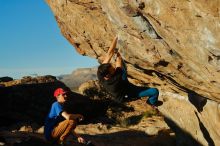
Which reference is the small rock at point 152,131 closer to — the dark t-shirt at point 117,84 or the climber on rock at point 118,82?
the climber on rock at point 118,82

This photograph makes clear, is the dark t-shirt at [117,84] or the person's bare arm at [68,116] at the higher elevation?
the dark t-shirt at [117,84]

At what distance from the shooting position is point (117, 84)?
30.5 feet

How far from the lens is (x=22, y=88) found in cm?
2438

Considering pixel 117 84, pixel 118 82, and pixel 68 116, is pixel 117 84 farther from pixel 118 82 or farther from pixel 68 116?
pixel 68 116

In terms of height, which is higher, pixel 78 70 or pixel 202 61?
pixel 202 61

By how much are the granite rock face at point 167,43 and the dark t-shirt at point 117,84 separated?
51.3 inches

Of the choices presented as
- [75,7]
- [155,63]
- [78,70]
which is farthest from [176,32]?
[78,70]

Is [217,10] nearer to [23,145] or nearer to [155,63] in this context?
[155,63]

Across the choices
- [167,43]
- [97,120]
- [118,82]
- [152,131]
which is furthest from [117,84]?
[97,120]

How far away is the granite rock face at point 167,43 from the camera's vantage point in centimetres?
797

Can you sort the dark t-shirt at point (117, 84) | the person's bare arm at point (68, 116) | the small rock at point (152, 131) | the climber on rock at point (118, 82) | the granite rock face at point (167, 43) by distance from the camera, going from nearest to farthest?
the granite rock face at point (167, 43)
the climber on rock at point (118, 82)
the dark t-shirt at point (117, 84)
the person's bare arm at point (68, 116)
the small rock at point (152, 131)

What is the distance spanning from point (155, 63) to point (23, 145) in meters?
4.59

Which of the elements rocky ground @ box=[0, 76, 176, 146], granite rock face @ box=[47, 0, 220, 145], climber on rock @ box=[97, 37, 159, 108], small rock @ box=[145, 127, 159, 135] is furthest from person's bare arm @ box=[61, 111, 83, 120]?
small rock @ box=[145, 127, 159, 135]

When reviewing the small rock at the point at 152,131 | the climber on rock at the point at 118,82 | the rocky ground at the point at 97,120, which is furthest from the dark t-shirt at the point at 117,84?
the small rock at the point at 152,131
